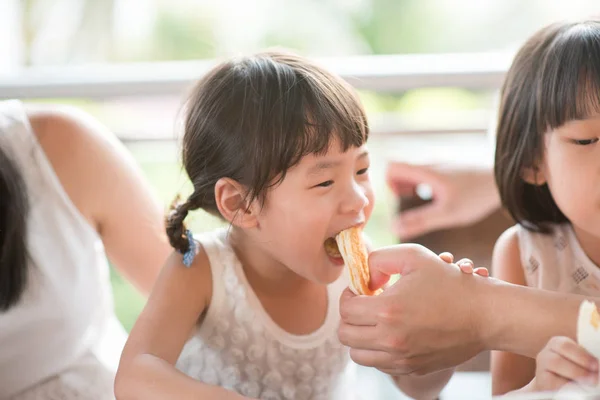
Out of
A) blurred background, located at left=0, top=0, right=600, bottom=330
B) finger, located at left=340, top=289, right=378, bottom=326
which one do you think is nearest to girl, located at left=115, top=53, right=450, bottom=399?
finger, located at left=340, top=289, right=378, bottom=326

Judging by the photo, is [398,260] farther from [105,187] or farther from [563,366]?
[105,187]

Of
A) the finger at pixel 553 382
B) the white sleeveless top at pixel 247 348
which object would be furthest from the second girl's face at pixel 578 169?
the white sleeveless top at pixel 247 348


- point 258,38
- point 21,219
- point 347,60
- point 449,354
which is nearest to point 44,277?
point 21,219

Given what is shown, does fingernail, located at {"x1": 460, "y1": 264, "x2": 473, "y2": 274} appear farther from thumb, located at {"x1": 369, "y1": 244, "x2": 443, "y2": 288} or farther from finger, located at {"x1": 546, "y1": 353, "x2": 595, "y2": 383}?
finger, located at {"x1": 546, "y1": 353, "x2": 595, "y2": 383}

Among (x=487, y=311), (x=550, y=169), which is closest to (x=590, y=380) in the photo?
(x=487, y=311)

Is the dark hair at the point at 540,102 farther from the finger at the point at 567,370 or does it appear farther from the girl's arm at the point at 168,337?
the girl's arm at the point at 168,337

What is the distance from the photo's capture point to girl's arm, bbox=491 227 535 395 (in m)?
1.13

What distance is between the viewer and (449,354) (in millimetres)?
1022

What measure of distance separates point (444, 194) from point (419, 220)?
0.25ft

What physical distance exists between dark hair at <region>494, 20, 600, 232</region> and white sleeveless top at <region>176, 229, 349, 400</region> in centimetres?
41

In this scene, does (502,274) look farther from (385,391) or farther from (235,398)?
(235,398)

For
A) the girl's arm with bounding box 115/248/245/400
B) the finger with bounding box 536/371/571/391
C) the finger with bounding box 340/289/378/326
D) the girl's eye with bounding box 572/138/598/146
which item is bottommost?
the girl's arm with bounding box 115/248/245/400

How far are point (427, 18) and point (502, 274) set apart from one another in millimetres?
4918

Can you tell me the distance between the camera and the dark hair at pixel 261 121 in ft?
3.54
